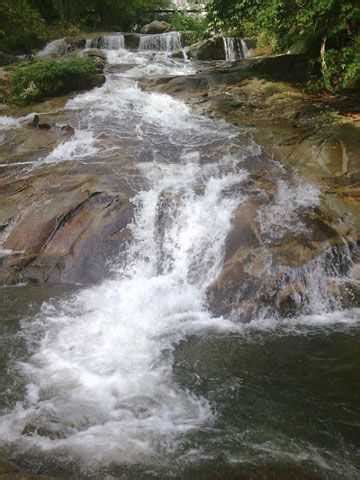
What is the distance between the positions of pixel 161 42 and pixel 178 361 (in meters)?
18.1

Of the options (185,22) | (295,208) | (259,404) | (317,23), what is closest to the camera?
(259,404)

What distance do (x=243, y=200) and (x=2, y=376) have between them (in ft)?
14.1

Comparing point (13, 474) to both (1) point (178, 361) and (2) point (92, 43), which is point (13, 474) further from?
(2) point (92, 43)

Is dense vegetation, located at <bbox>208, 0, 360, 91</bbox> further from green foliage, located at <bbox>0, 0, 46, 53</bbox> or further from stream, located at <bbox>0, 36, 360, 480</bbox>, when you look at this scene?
green foliage, located at <bbox>0, 0, 46, 53</bbox>

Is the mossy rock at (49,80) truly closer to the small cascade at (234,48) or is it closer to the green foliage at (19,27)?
the green foliage at (19,27)

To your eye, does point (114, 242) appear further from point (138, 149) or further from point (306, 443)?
point (306, 443)

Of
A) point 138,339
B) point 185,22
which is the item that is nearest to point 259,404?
point 138,339

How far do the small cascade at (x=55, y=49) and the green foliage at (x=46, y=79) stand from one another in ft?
20.7

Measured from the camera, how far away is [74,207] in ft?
23.7

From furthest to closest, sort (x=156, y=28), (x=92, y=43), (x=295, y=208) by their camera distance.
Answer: (x=156, y=28) < (x=92, y=43) < (x=295, y=208)

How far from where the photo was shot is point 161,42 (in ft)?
65.4

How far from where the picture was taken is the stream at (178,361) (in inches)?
142

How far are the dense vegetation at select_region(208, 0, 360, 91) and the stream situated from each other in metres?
3.24

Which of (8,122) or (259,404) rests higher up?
(8,122)
